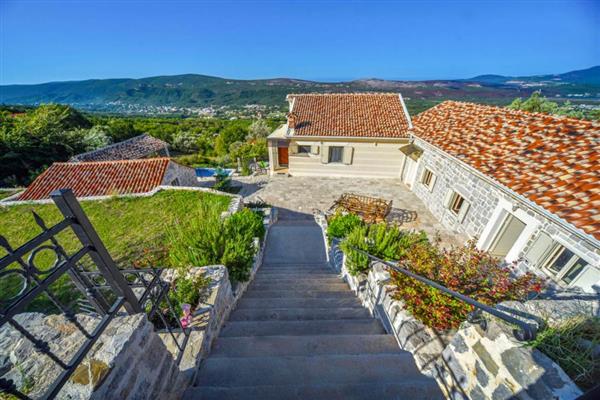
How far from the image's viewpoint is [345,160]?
40.4 feet

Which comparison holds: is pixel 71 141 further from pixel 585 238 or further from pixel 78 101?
pixel 78 101

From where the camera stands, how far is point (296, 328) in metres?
3.34

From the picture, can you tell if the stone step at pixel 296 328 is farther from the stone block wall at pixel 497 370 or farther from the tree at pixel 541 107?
the tree at pixel 541 107

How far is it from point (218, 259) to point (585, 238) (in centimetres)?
655

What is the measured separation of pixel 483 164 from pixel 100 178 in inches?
597

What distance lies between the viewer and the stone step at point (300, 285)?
495 cm

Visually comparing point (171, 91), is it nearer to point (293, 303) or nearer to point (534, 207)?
point (293, 303)

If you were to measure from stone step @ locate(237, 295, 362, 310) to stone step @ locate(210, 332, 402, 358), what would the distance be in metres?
1.14

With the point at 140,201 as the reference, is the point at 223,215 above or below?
above

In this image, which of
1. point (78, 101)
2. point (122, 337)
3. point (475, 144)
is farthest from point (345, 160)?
point (78, 101)

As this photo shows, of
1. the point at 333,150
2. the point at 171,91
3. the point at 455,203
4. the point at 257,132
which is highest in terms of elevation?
the point at 333,150

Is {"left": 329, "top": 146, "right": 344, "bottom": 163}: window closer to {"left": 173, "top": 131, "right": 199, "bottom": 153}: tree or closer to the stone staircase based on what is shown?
the stone staircase

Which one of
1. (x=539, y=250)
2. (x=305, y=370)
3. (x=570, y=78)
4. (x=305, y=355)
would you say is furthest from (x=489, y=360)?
(x=570, y=78)

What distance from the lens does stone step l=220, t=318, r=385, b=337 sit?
129 inches
